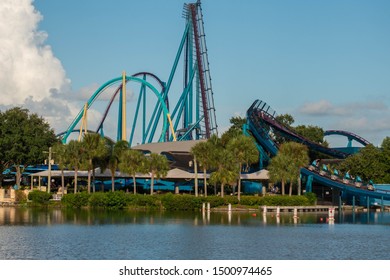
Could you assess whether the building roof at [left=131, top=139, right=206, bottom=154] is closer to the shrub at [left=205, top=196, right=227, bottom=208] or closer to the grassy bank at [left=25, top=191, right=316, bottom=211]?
the grassy bank at [left=25, top=191, right=316, bottom=211]

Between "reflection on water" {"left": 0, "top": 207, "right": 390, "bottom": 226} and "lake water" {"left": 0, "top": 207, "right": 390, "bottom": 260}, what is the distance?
0.27 ft

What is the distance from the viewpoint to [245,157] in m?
84.5

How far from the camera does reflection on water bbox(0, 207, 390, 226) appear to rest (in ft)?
210

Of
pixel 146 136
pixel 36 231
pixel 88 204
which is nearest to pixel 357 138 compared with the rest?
pixel 146 136

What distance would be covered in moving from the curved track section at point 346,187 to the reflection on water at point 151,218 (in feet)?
35.1

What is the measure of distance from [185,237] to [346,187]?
4418cm

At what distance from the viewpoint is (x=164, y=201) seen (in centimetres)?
8294

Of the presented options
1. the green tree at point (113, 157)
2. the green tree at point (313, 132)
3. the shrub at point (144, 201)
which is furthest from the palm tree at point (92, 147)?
the green tree at point (313, 132)

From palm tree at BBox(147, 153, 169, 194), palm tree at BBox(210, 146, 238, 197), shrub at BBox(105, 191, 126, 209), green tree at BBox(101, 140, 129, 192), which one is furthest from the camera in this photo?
green tree at BBox(101, 140, 129, 192)

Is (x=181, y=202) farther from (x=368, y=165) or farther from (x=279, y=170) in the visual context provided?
(x=368, y=165)

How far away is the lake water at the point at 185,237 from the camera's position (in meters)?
42.1

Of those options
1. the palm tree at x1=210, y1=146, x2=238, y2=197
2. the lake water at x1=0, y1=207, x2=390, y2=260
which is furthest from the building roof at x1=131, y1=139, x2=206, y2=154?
the lake water at x1=0, y1=207, x2=390, y2=260

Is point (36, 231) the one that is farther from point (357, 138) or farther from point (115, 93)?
point (357, 138)
